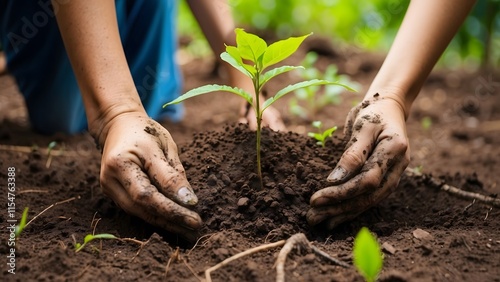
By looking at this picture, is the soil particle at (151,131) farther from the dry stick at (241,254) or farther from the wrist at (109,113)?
the dry stick at (241,254)

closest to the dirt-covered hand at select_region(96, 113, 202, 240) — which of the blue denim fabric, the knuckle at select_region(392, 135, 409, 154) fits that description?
the knuckle at select_region(392, 135, 409, 154)

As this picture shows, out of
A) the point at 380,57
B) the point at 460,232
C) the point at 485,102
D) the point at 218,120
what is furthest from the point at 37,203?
the point at 380,57

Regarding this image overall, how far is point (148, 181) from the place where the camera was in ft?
5.23

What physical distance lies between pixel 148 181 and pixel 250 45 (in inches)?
18.7

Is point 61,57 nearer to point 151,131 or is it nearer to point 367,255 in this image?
point 151,131

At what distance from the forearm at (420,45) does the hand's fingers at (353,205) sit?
0.30 meters

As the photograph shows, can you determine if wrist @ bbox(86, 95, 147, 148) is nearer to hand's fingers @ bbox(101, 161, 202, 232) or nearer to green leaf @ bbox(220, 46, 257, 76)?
hand's fingers @ bbox(101, 161, 202, 232)

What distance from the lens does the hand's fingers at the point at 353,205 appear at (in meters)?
1.67

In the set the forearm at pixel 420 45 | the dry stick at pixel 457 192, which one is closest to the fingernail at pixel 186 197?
the forearm at pixel 420 45

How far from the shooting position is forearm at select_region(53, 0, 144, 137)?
1.83 m

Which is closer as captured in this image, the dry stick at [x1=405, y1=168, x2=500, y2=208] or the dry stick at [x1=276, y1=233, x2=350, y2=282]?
the dry stick at [x1=276, y1=233, x2=350, y2=282]

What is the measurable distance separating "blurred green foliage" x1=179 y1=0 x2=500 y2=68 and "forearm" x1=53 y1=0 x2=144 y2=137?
310 centimetres

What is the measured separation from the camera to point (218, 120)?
3.66 meters

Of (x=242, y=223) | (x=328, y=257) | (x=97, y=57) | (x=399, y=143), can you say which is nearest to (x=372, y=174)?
(x=399, y=143)
